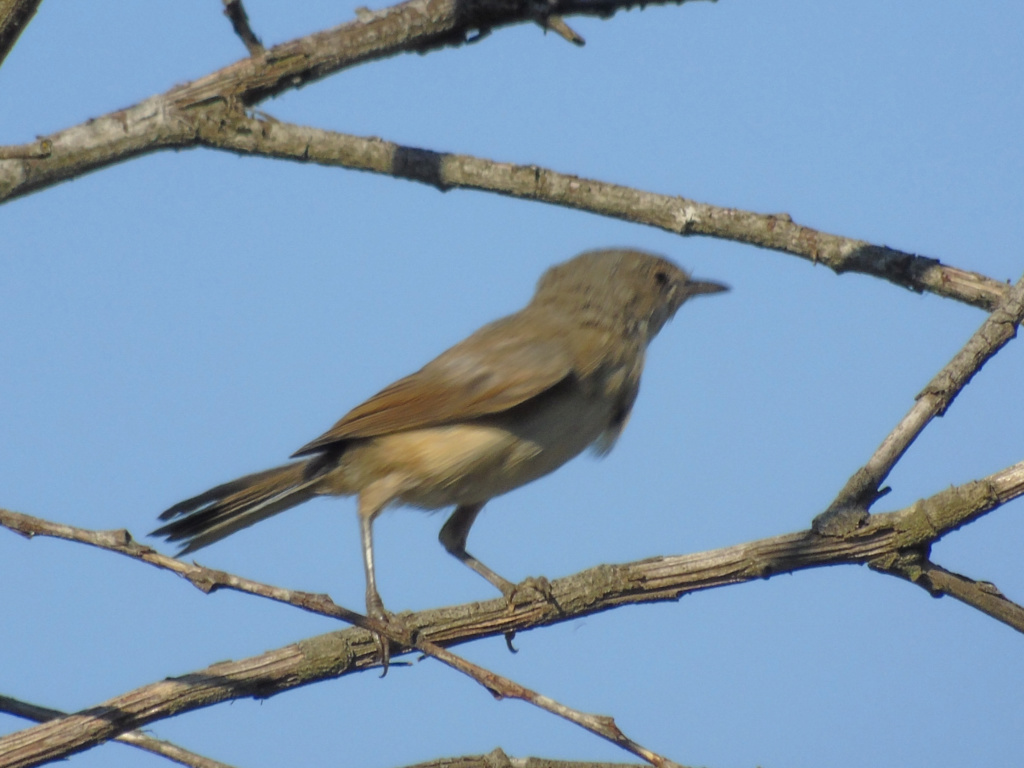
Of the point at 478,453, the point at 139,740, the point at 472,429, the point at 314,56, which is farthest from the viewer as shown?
the point at 472,429

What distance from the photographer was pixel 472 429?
19.1 feet

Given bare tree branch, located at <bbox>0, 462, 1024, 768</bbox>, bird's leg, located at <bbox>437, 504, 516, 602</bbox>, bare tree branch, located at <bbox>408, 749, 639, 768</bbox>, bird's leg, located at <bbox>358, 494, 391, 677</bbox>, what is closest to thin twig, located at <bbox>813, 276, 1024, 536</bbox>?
bare tree branch, located at <bbox>0, 462, 1024, 768</bbox>

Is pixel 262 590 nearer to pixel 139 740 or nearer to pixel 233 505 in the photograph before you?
pixel 139 740

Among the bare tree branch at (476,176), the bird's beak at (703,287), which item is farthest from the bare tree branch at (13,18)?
the bird's beak at (703,287)

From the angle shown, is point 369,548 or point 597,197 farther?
point 369,548

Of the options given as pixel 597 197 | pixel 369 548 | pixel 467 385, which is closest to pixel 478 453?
pixel 467 385

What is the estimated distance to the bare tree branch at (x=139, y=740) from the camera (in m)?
3.93

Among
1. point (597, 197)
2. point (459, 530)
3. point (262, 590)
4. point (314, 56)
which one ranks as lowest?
point (262, 590)

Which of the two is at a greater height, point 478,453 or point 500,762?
point 478,453

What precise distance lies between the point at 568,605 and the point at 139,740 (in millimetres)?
1772

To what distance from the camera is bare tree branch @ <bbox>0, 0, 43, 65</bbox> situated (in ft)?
12.2

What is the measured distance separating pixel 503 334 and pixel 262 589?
3.40 meters

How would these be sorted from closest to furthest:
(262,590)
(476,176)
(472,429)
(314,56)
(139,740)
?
A: (262,590) → (139,740) → (476,176) → (314,56) → (472,429)

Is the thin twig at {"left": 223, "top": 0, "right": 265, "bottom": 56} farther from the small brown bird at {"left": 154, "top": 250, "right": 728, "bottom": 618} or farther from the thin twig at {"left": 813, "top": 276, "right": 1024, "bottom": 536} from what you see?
the thin twig at {"left": 813, "top": 276, "right": 1024, "bottom": 536}
